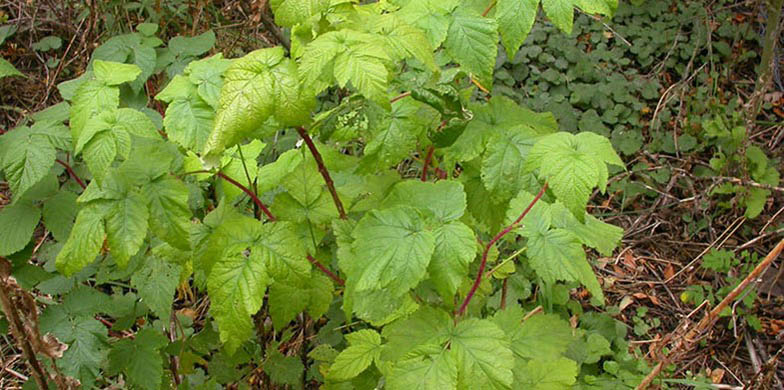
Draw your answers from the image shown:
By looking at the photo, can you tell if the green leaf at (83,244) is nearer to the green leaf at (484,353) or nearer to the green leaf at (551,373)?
the green leaf at (484,353)

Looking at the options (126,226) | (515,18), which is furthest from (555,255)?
(126,226)

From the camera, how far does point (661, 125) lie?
3797 mm

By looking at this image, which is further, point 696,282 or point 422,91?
point 696,282

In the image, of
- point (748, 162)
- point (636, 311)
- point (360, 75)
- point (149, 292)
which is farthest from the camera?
point (748, 162)

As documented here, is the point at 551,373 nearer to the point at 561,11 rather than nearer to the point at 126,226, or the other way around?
the point at 561,11

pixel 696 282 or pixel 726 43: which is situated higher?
pixel 726 43

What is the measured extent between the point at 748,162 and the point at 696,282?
71 cm

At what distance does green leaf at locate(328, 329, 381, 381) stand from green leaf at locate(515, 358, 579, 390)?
14.7 inches

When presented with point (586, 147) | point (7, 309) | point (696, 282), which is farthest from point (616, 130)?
point (7, 309)

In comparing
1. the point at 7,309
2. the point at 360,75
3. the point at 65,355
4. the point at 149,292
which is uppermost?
the point at 360,75

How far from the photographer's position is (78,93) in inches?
57.9

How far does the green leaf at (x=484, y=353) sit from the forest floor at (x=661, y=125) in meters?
1.58

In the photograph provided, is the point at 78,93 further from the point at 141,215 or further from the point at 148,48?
the point at 148,48

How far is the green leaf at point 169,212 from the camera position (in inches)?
53.0
